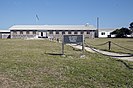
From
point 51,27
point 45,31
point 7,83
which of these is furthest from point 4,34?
point 7,83

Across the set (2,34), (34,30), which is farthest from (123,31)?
(2,34)

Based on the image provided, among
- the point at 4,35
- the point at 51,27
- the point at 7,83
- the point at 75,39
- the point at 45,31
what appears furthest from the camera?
the point at 4,35

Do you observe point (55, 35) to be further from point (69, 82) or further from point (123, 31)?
point (69, 82)

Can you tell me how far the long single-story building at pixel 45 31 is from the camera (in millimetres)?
83613

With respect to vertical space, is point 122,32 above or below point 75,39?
above

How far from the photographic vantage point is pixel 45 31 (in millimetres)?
84625

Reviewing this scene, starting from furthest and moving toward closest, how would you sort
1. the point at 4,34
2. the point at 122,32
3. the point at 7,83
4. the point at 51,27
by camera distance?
1. the point at 4,34
2. the point at 122,32
3. the point at 51,27
4. the point at 7,83

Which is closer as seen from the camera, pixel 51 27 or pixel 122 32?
pixel 51 27

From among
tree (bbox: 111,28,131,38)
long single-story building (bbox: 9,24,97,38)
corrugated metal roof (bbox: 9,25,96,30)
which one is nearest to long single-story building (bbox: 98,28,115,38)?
tree (bbox: 111,28,131,38)

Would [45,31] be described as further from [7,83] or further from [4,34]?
[7,83]

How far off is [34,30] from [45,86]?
77854mm

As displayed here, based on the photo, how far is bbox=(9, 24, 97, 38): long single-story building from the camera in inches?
3292

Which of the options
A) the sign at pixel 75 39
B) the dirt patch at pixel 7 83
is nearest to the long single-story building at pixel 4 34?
the sign at pixel 75 39

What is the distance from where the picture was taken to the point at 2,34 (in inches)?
3681
